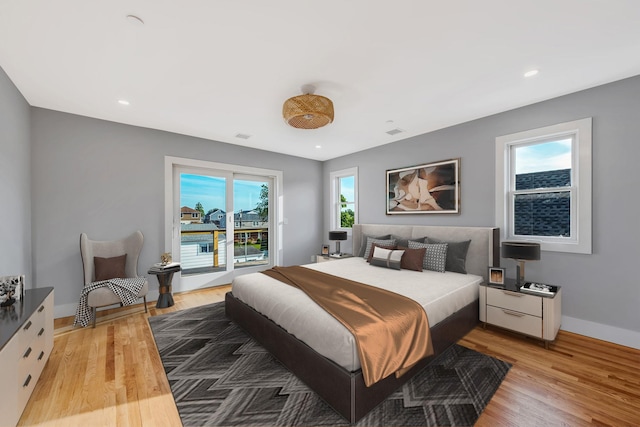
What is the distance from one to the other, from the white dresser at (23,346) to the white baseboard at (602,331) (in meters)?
4.68

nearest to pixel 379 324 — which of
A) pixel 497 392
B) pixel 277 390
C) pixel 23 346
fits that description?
pixel 277 390

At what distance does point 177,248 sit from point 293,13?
385cm

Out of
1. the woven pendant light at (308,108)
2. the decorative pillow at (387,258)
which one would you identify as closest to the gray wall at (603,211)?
the decorative pillow at (387,258)

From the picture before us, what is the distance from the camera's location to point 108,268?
3367mm

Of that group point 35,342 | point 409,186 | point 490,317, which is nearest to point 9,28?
point 35,342

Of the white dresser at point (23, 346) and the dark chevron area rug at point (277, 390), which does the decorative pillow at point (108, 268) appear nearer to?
the white dresser at point (23, 346)

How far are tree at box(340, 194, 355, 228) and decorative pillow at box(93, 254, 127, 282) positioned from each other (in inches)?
156

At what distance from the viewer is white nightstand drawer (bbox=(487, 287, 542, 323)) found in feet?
8.42

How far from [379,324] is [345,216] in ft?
13.1

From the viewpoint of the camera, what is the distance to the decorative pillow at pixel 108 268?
10.9ft

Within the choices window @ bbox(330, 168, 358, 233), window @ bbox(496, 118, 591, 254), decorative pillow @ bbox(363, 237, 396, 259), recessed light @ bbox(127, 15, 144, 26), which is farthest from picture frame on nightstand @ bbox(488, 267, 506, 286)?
recessed light @ bbox(127, 15, 144, 26)

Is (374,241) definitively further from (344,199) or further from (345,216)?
(344,199)

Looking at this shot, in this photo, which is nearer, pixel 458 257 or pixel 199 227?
pixel 458 257

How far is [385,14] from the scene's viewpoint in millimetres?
1714
